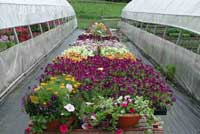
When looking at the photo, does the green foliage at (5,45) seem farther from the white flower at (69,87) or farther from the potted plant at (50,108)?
the potted plant at (50,108)

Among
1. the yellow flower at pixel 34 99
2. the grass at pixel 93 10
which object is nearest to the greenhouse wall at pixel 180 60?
the yellow flower at pixel 34 99

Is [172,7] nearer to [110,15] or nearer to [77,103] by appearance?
[77,103]

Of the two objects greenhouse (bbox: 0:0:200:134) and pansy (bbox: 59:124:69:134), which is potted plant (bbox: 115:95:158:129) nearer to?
greenhouse (bbox: 0:0:200:134)

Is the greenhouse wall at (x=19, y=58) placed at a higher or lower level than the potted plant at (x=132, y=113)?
lower

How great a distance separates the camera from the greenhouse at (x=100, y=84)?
3.16 m

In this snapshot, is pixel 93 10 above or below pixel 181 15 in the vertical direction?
below

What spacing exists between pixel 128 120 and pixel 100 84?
0.81 m

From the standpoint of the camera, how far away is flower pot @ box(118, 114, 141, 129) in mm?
3172

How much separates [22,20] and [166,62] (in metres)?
3.69

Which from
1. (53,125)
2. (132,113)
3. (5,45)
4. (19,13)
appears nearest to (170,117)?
(132,113)

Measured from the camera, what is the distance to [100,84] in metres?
3.91

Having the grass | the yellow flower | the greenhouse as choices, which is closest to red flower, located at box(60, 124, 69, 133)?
the greenhouse

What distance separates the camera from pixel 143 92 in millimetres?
3846

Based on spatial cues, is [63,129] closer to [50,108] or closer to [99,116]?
[50,108]
